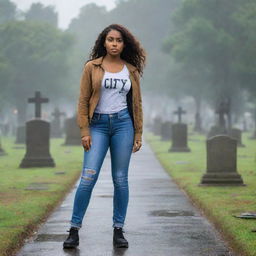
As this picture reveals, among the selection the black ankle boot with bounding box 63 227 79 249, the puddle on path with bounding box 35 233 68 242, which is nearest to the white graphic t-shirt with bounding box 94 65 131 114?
the black ankle boot with bounding box 63 227 79 249

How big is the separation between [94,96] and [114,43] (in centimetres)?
61

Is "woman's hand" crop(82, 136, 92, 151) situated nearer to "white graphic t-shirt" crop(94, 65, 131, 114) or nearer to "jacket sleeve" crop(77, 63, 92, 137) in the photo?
"jacket sleeve" crop(77, 63, 92, 137)

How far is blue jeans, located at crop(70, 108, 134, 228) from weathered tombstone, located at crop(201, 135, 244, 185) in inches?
285

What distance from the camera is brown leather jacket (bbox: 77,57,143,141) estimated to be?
279 inches

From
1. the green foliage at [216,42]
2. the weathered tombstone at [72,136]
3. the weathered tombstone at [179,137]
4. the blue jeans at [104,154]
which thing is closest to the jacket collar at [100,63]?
the blue jeans at [104,154]

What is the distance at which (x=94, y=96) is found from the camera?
7.09 meters

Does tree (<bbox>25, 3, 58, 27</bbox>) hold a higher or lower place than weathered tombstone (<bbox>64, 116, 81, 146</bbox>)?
higher

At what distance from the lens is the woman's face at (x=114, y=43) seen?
23.8ft

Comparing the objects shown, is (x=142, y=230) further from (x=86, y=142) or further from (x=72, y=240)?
(x=86, y=142)

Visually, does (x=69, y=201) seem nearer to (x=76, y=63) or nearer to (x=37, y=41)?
(x=37, y=41)

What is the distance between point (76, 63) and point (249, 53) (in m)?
37.8

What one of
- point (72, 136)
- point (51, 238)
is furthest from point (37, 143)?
point (72, 136)

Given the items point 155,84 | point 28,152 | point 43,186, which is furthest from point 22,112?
point 43,186

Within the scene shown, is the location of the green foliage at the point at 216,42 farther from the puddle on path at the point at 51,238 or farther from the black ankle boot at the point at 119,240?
the black ankle boot at the point at 119,240
